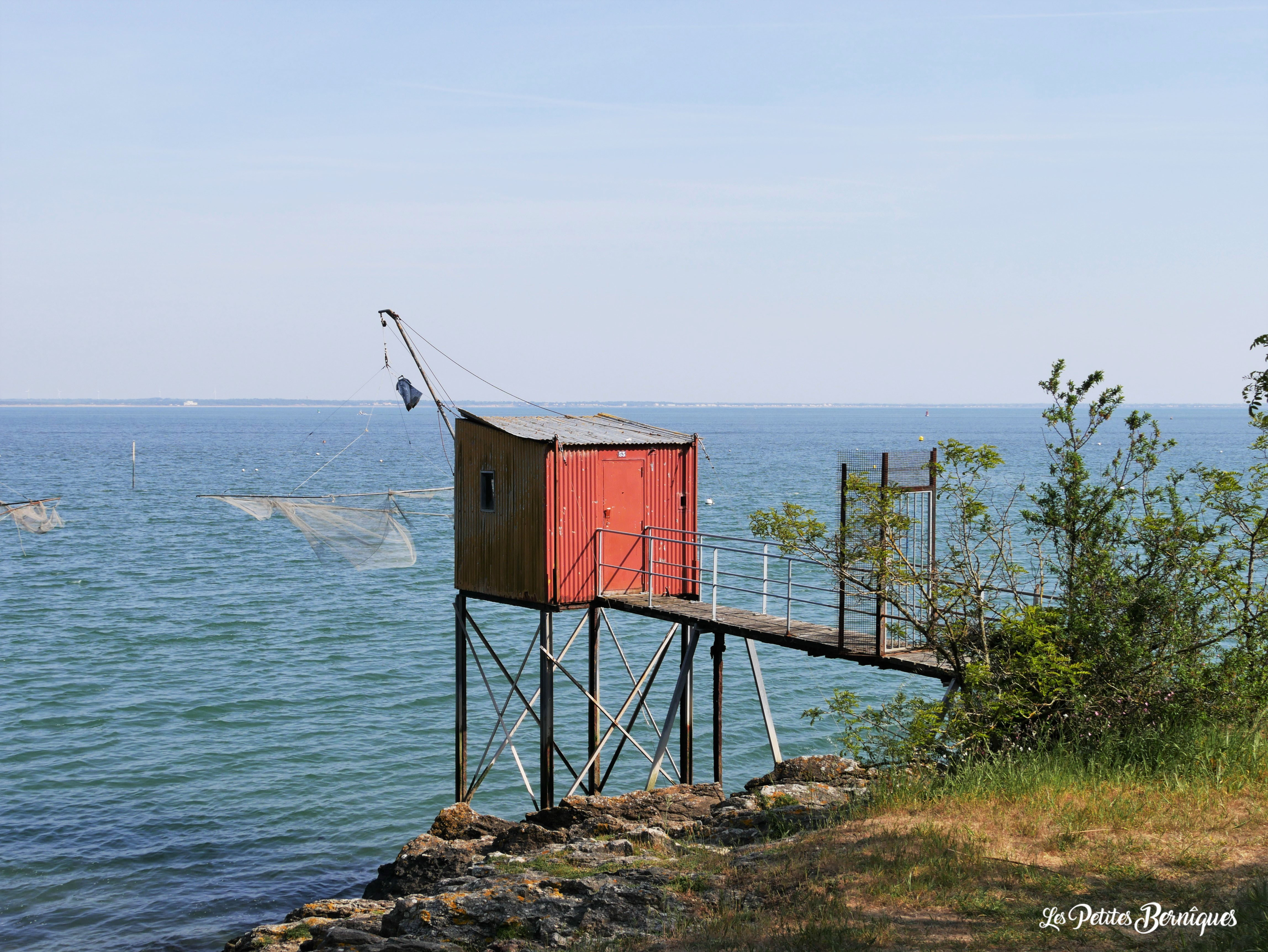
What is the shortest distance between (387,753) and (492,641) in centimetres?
866

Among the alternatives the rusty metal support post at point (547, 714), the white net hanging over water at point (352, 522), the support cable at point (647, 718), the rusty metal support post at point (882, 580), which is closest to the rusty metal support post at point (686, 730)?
the support cable at point (647, 718)

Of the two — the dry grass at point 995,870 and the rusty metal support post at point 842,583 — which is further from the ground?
the rusty metal support post at point 842,583

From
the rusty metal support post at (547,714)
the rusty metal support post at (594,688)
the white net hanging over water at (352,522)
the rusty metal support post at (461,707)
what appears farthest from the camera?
the white net hanging over water at (352,522)

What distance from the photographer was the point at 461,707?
18922 millimetres

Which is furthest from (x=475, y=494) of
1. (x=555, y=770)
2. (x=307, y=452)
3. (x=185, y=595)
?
(x=307, y=452)

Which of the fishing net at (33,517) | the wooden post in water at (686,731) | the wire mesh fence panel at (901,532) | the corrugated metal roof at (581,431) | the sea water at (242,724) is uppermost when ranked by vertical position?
the corrugated metal roof at (581,431)

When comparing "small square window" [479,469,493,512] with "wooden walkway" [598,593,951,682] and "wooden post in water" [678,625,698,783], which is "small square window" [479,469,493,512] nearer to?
"wooden walkway" [598,593,951,682]

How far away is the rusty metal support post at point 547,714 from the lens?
17.3m

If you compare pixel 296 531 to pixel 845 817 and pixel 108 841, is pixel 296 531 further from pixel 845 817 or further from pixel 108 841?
pixel 845 817

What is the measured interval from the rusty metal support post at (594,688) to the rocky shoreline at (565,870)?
225cm

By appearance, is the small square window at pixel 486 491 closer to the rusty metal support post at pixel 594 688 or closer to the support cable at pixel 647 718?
the rusty metal support post at pixel 594 688

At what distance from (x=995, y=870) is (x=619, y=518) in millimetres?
9674

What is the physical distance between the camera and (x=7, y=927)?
14.2m

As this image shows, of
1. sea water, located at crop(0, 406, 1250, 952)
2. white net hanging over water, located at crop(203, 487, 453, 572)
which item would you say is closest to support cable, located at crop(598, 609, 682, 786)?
sea water, located at crop(0, 406, 1250, 952)
